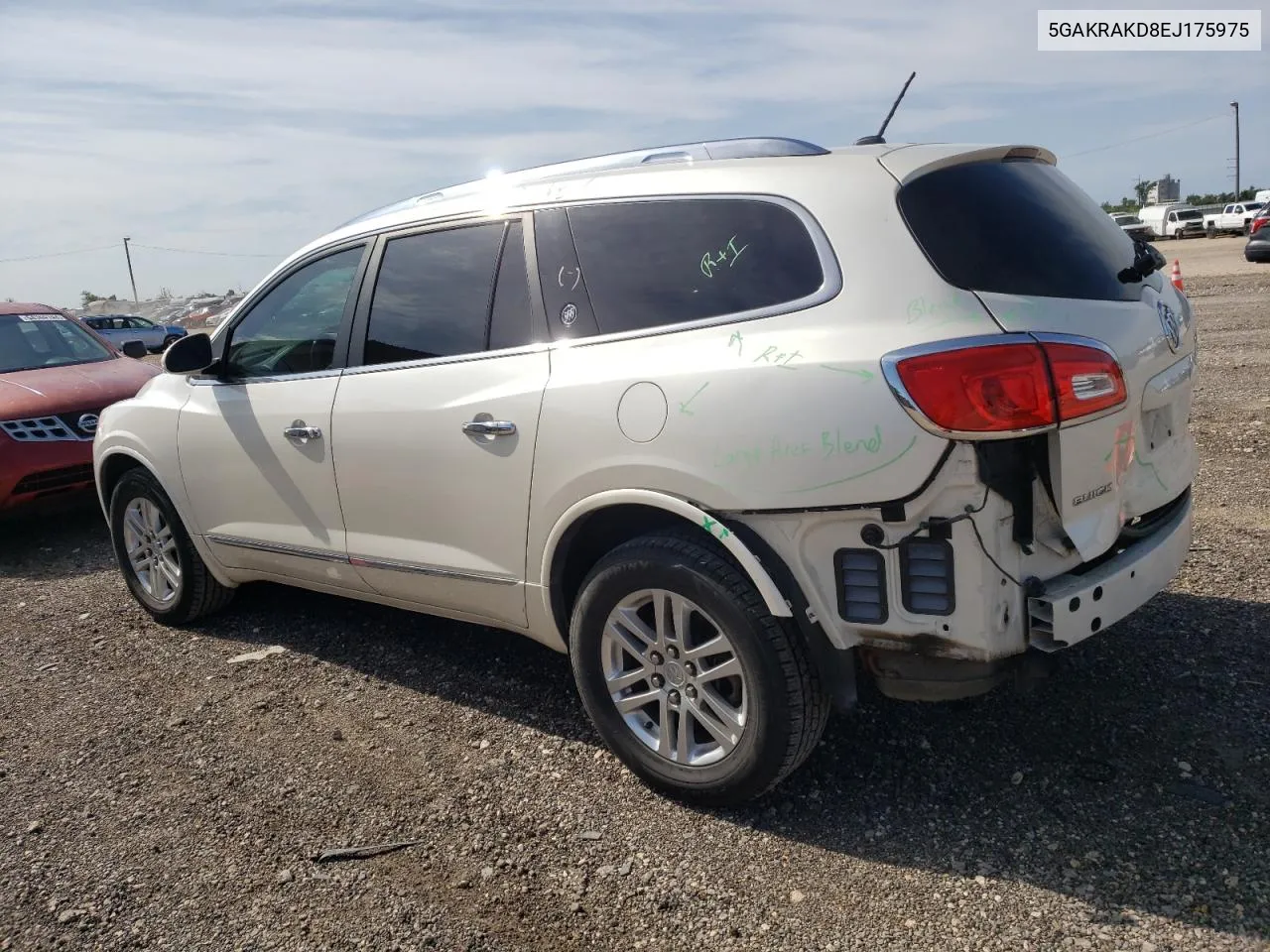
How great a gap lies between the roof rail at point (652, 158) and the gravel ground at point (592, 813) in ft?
6.30

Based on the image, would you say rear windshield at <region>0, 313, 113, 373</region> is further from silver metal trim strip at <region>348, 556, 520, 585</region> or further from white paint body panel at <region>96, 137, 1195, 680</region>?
silver metal trim strip at <region>348, 556, 520, 585</region>

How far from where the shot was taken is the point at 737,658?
115 inches

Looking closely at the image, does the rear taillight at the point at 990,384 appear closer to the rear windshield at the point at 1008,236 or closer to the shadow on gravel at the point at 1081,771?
the rear windshield at the point at 1008,236

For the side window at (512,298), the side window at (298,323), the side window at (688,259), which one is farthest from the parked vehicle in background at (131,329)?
the side window at (688,259)

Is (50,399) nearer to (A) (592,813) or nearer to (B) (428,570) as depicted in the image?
(B) (428,570)

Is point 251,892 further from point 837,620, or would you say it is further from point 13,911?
point 837,620

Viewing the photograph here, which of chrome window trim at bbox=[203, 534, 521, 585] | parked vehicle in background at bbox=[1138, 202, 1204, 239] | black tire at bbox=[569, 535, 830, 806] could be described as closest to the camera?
black tire at bbox=[569, 535, 830, 806]

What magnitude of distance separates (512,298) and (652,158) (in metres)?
0.66

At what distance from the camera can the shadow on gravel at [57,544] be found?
21.6 feet

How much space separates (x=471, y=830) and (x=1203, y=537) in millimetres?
3795

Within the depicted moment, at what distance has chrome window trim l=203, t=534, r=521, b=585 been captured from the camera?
141 inches

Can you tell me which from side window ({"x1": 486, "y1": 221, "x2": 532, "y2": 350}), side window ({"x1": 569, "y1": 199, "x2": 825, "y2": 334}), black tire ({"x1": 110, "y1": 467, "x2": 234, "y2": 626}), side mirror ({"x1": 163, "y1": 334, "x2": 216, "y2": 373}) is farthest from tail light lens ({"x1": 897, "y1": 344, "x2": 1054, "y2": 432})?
black tire ({"x1": 110, "y1": 467, "x2": 234, "y2": 626})

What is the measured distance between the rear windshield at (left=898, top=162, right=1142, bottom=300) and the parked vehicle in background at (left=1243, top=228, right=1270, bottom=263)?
23086 mm

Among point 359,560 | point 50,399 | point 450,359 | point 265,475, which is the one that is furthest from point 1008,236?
point 50,399
